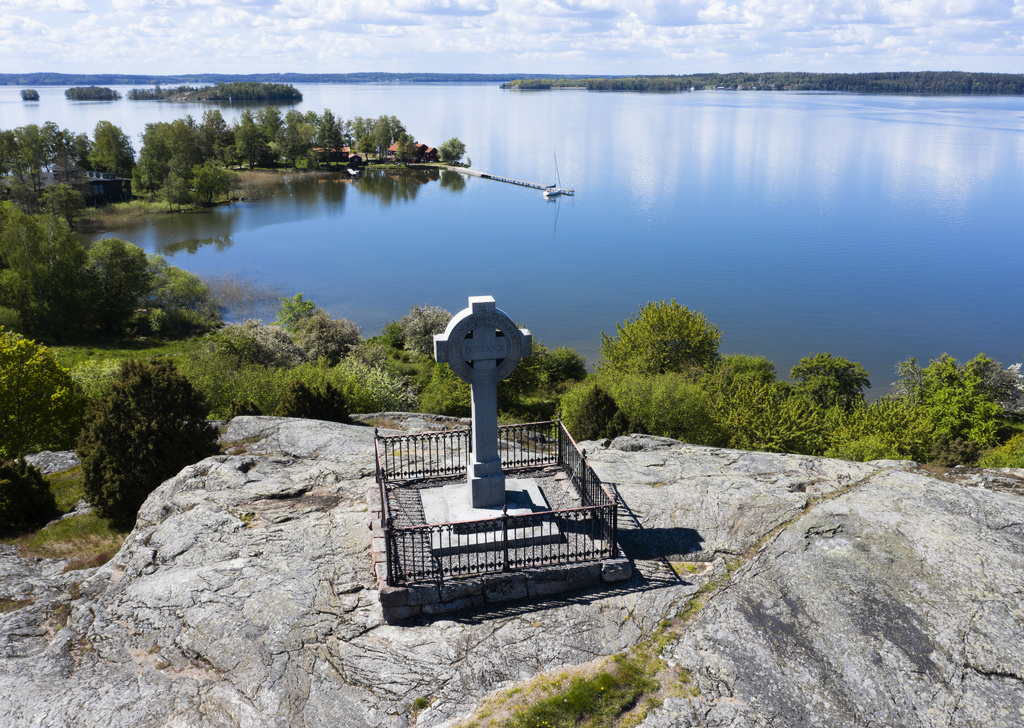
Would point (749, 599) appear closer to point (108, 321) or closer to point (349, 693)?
point (349, 693)

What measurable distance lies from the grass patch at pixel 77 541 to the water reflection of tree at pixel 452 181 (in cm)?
10918

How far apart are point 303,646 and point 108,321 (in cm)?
5886

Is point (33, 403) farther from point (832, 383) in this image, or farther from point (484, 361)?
point (832, 383)

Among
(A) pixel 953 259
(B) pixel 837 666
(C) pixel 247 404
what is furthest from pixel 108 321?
(A) pixel 953 259

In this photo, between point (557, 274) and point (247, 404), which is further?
point (557, 274)

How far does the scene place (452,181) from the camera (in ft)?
439

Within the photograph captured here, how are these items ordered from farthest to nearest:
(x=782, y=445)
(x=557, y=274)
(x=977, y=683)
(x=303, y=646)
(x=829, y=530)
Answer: (x=557, y=274) < (x=782, y=445) < (x=829, y=530) < (x=303, y=646) < (x=977, y=683)

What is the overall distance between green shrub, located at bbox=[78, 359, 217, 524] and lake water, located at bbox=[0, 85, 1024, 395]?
36.0 metres

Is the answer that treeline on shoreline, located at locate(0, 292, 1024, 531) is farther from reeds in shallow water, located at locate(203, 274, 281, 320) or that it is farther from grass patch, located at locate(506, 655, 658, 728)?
grass patch, located at locate(506, 655, 658, 728)

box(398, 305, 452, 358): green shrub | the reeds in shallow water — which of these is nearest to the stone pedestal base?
box(398, 305, 452, 358): green shrub

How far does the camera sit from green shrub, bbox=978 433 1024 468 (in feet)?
87.0

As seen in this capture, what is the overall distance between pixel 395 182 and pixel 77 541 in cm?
12225

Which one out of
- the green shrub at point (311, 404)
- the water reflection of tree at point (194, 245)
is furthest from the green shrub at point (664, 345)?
the water reflection of tree at point (194, 245)

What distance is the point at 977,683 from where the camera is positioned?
10.3 m
